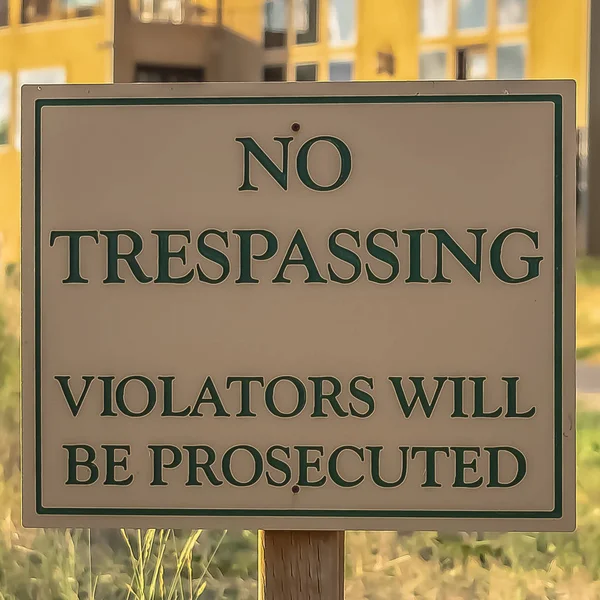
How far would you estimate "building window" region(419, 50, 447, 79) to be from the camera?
2348 millimetres

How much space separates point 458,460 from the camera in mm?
1012

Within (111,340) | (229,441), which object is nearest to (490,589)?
(229,441)

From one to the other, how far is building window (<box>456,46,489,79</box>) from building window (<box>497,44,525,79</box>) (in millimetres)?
38

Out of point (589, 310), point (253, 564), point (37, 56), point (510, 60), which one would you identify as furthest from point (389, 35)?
point (253, 564)

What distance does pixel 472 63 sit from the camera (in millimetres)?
2336

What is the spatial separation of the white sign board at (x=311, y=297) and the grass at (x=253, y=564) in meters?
0.69

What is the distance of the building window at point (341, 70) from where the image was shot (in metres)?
2.31

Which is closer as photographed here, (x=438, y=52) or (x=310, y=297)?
(x=310, y=297)

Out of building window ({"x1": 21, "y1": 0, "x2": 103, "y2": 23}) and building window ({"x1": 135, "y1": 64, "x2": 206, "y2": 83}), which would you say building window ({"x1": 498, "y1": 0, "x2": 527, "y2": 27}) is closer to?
building window ({"x1": 135, "y1": 64, "x2": 206, "y2": 83})

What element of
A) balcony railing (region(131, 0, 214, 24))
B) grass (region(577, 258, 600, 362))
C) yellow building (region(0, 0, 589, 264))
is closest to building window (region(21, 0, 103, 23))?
yellow building (region(0, 0, 589, 264))

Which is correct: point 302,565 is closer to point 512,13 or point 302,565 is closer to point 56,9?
point 512,13

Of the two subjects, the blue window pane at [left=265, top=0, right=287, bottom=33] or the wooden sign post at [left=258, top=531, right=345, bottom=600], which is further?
the blue window pane at [left=265, top=0, right=287, bottom=33]

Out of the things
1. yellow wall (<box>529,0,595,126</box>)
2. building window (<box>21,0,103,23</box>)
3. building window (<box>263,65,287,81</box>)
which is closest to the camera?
yellow wall (<box>529,0,595,126</box>)

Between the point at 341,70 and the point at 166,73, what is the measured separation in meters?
0.50
